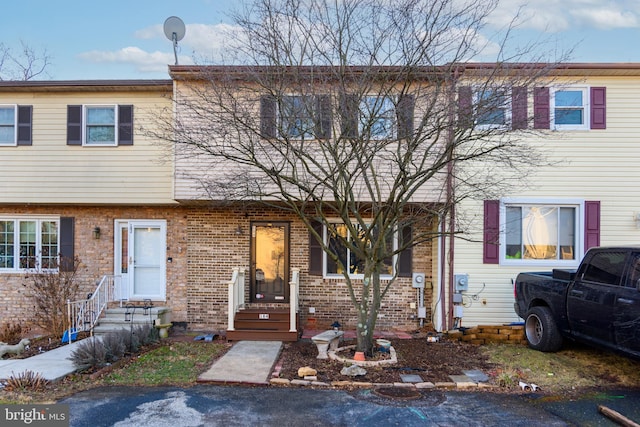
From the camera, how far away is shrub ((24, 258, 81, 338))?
402 inches

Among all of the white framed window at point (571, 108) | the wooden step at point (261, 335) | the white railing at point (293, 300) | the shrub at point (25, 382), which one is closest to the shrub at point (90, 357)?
Answer: the shrub at point (25, 382)

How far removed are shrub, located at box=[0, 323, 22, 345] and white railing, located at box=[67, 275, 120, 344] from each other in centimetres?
126

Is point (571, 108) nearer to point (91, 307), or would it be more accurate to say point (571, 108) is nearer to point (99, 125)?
point (99, 125)

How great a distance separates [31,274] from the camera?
1086cm

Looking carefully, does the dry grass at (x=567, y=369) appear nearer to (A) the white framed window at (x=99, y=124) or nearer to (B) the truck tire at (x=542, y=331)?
(B) the truck tire at (x=542, y=331)

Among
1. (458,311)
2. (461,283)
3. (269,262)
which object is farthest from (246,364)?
(461,283)

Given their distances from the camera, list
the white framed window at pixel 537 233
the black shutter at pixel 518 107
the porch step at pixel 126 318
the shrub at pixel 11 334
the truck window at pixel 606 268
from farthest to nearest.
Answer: the porch step at pixel 126 318, the shrub at pixel 11 334, the white framed window at pixel 537 233, the black shutter at pixel 518 107, the truck window at pixel 606 268

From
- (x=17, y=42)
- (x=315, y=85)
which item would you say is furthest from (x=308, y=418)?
(x=17, y=42)

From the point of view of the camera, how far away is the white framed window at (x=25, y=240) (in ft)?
37.5

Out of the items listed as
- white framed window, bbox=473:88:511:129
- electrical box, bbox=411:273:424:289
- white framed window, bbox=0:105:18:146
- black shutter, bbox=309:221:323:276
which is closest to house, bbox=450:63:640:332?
electrical box, bbox=411:273:424:289

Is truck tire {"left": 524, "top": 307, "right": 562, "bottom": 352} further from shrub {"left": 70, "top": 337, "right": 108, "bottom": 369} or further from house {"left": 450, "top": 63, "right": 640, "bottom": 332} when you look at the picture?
shrub {"left": 70, "top": 337, "right": 108, "bottom": 369}

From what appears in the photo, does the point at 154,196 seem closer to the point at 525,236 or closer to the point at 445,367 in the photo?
the point at 445,367

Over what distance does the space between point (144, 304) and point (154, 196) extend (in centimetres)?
261

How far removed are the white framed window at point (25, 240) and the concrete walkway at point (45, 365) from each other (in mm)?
3693
